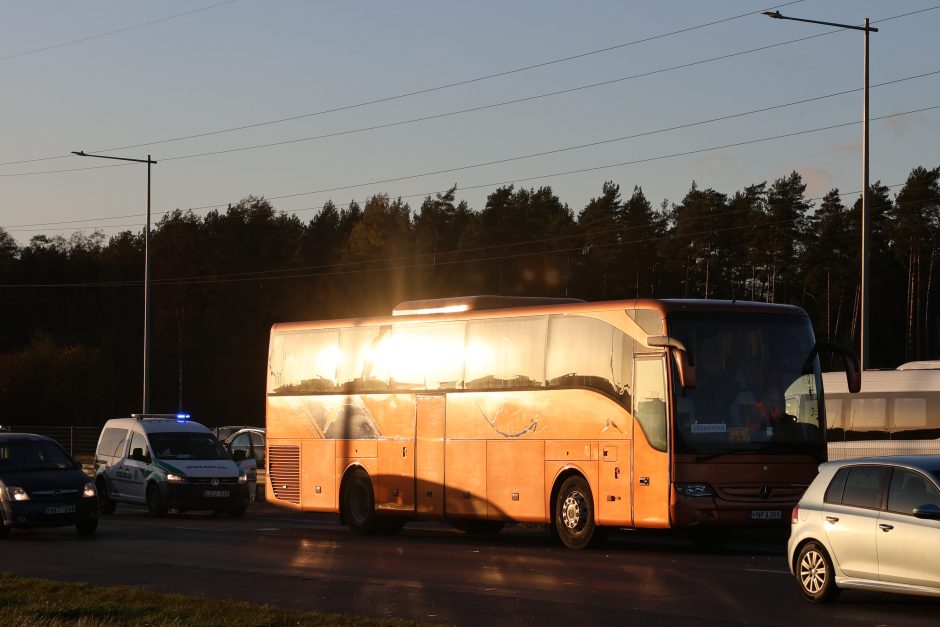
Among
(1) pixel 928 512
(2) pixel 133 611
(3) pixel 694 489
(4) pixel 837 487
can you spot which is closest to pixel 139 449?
(3) pixel 694 489

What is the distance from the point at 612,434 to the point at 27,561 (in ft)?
26.4

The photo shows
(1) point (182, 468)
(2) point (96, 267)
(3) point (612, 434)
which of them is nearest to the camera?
(3) point (612, 434)

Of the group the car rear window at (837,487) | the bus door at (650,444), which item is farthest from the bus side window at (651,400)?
the car rear window at (837,487)

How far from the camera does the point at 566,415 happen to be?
23.0 metres

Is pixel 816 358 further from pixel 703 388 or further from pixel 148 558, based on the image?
pixel 148 558

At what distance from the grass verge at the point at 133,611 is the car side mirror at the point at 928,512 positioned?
4.55m

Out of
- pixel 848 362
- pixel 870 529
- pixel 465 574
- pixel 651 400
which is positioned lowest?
pixel 465 574

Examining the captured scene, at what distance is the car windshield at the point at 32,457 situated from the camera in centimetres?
2628

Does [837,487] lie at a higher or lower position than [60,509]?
higher

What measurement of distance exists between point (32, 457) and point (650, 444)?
36.4ft

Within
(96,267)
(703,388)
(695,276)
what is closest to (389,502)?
(703,388)

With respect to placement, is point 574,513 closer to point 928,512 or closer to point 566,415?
point 566,415

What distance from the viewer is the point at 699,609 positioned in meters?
14.5

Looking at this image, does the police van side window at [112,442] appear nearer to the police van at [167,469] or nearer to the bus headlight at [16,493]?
the police van at [167,469]
